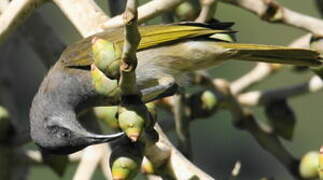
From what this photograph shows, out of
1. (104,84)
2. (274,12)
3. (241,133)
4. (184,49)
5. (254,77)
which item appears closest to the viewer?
(104,84)

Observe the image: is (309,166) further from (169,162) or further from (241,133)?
(241,133)

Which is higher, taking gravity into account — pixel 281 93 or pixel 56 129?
pixel 56 129

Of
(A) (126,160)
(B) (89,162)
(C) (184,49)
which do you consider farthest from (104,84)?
(C) (184,49)

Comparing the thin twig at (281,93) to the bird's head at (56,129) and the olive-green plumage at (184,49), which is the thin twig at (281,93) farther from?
the bird's head at (56,129)

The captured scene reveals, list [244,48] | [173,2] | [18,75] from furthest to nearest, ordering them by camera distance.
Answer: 1. [18,75]
2. [244,48]
3. [173,2]

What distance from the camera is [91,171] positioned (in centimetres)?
397

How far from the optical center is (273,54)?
450 cm

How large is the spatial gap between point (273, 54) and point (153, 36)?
→ 53 cm

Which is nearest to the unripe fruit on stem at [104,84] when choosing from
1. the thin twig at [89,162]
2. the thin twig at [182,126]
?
the thin twig at [89,162]

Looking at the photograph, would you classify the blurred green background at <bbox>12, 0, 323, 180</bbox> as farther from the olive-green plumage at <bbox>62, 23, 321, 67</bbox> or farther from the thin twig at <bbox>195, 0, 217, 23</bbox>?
the thin twig at <bbox>195, 0, 217, 23</bbox>

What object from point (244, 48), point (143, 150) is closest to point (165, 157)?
point (143, 150)

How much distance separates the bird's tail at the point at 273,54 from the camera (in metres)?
4.16

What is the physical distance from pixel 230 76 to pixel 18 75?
3.77 m

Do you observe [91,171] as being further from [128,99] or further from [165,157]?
[128,99]
